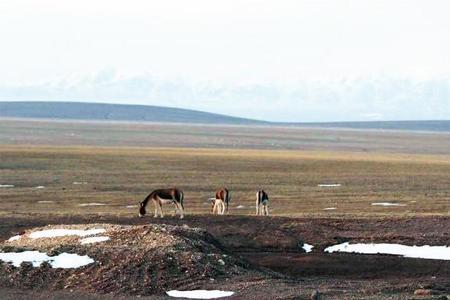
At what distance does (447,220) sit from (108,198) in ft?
72.1

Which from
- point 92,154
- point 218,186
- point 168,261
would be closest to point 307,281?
point 168,261

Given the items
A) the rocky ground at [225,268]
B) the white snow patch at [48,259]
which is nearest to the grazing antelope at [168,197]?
the rocky ground at [225,268]

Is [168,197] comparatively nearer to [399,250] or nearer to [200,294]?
[399,250]

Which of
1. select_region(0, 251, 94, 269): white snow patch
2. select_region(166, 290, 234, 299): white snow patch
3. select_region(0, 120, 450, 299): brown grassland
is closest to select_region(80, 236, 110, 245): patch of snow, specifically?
select_region(0, 251, 94, 269): white snow patch

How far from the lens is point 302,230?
34.3 m

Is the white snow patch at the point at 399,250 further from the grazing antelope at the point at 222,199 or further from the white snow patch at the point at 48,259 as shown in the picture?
the white snow patch at the point at 48,259

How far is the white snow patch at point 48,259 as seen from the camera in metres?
25.8

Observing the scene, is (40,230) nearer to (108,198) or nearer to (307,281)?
(307,281)

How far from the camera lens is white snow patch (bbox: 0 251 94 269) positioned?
25.8 meters

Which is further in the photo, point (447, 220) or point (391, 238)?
point (447, 220)

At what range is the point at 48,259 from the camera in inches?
1027

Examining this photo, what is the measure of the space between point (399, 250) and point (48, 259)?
461 inches

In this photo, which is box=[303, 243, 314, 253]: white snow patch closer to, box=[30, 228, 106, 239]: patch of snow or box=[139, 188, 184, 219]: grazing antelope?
box=[139, 188, 184, 219]: grazing antelope

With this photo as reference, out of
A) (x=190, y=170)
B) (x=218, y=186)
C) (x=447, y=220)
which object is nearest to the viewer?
(x=447, y=220)
